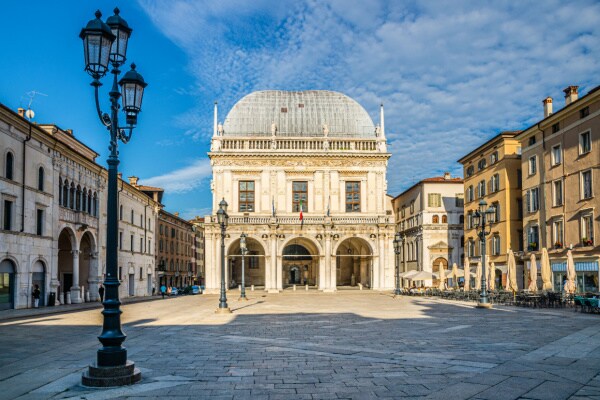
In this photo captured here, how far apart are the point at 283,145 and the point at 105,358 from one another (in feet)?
168

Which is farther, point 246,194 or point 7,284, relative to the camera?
point 246,194

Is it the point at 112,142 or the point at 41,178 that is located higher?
the point at 41,178

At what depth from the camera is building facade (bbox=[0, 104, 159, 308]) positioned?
31375mm

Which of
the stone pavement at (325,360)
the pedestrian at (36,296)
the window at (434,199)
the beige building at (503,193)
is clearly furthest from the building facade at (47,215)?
the window at (434,199)

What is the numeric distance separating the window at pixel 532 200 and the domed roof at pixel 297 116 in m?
A: 23.1

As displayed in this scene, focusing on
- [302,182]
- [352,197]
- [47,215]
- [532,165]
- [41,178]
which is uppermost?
[302,182]

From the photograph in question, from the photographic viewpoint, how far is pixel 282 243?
190ft

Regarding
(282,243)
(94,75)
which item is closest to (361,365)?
(94,75)

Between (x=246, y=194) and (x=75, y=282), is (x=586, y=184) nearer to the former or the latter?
(x=246, y=194)

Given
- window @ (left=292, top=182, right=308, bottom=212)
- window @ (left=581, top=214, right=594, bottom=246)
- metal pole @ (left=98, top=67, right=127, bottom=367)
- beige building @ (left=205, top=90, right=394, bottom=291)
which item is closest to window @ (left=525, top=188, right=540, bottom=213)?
window @ (left=581, top=214, right=594, bottom=246)

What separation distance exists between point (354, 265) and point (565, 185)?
35630 mm

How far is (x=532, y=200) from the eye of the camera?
43.3 metres

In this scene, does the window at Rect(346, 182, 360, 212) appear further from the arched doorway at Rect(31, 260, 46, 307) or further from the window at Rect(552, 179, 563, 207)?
the arched doorway at Rect(31, 260, 46, 307)

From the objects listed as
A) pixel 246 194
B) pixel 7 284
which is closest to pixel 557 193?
pixel 246 194
